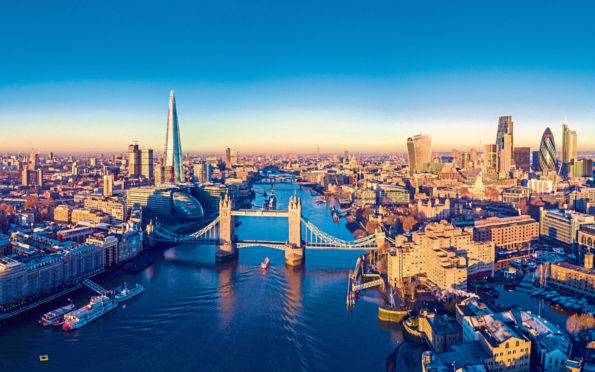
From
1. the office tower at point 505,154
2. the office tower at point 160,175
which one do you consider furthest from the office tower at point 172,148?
the office tower at point 505,154

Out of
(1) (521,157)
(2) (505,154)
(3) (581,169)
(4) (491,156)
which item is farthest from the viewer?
(1) (521,157)

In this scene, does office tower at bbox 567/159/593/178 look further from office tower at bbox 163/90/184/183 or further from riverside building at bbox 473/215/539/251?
office tower at bbox 163/90/184/183

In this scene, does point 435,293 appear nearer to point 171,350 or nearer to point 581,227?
point 171,350

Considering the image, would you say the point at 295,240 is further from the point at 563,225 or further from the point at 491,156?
the point at 491,156

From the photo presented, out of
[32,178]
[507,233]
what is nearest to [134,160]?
[32,178]

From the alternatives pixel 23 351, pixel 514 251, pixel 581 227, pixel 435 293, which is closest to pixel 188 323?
pixel 23 351

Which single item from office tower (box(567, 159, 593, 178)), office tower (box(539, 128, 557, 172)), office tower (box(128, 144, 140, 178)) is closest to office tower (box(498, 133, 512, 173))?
office tower (box(539, 128, 557, 172))

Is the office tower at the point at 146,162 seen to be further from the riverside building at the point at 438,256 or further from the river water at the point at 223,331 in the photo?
the riverside building at the point at 438,256
